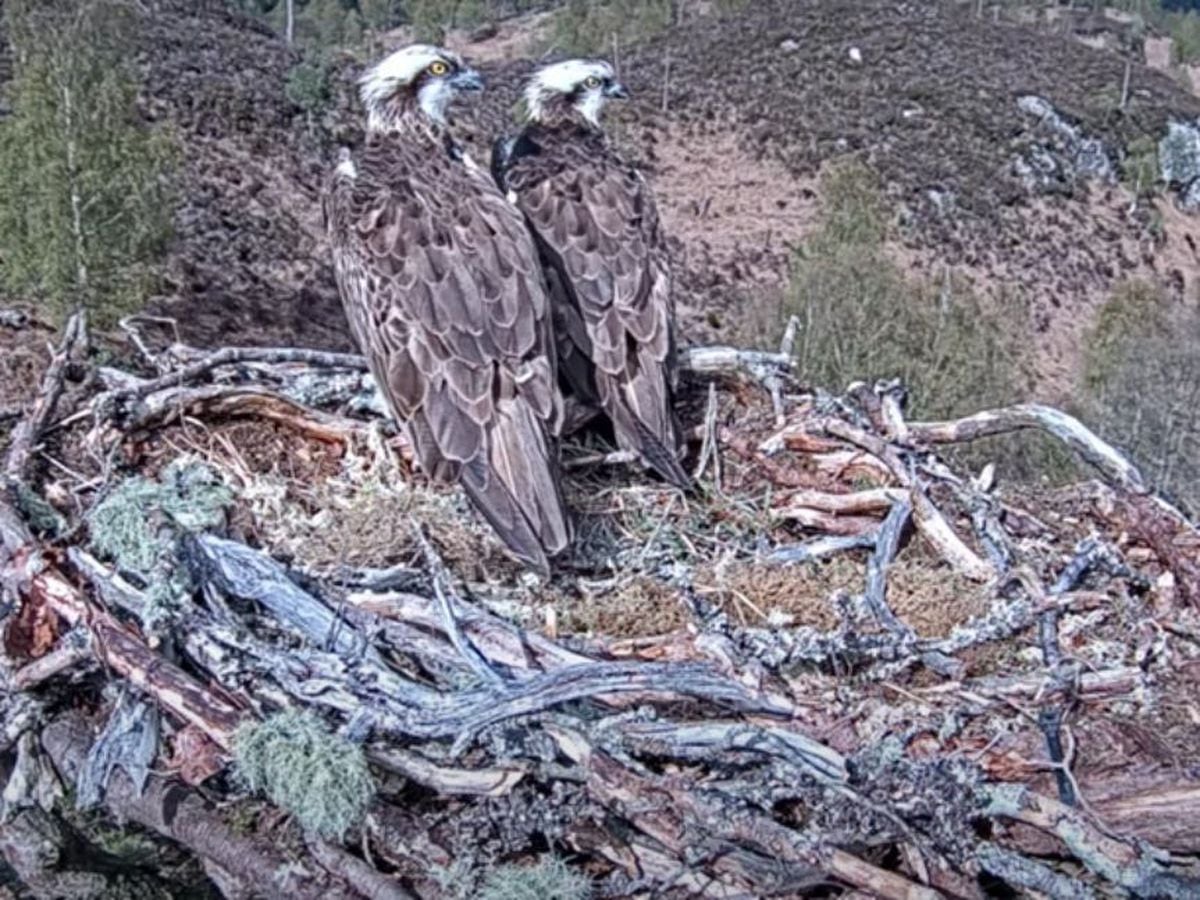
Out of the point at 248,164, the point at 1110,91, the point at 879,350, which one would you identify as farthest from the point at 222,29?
the point at 1110,91

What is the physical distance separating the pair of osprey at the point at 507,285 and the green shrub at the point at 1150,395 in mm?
13741

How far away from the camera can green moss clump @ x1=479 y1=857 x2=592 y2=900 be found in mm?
2707

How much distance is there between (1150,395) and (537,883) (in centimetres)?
2135

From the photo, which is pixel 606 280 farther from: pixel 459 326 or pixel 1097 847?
pixel 1097 847

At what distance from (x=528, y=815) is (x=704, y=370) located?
94.1 inches

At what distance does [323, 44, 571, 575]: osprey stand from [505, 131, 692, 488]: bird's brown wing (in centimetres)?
31

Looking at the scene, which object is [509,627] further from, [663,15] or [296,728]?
[663,15]

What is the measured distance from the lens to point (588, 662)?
311 cm

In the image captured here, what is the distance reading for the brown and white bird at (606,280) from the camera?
14.7 feet

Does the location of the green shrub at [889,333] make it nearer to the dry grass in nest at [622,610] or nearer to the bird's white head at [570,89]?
the bird's white head at [570,89]

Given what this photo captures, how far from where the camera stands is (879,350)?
16453 millimetres

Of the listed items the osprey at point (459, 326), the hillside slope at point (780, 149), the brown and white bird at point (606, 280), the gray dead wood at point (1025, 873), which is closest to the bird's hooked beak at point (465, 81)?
the brown and white bird at point (606, 280)

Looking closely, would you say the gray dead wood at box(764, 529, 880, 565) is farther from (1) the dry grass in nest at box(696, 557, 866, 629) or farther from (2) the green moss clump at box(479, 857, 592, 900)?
(2) the green moss clump at box(479, 857, 592, 900)

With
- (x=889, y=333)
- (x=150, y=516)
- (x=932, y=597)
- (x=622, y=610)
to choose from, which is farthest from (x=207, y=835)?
(x=889, y=333)
